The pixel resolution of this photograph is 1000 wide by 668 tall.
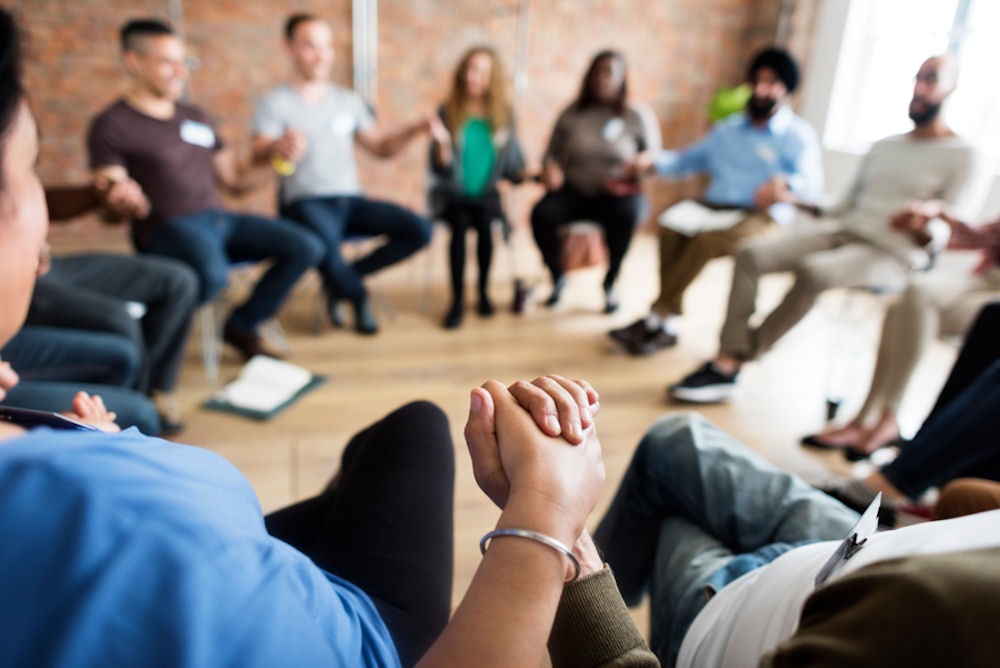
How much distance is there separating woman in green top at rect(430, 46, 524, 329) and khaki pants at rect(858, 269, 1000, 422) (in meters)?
1.79

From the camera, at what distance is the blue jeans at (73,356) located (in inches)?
56.3

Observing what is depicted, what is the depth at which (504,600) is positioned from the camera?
47 centimetres

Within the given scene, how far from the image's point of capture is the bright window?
9.89ft

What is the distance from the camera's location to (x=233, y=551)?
0.41 meters

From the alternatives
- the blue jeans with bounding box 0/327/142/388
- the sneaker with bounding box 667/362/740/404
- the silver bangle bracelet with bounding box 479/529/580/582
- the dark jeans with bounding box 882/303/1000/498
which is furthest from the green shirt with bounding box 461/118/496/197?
the silver bangle bracelet with bounding box 479/529/580/582

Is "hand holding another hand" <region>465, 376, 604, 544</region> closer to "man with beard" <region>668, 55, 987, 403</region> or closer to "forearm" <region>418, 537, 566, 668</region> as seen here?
"forearm" <region>418, 537, 566, 668</region>

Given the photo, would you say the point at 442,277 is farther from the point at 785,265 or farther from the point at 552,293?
the point at 785,265

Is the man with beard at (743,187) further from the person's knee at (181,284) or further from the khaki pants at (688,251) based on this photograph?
the person's knee at (181,284)

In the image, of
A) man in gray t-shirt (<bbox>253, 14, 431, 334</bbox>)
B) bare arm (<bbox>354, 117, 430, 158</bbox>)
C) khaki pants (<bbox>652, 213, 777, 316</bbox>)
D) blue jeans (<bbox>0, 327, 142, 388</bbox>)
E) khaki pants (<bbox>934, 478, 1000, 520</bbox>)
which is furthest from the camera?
bare arm (<bbox>354, 117, 430, 158</bbox>)

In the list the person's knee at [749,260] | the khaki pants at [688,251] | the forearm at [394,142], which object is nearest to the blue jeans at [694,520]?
the person's knee at [749,260]

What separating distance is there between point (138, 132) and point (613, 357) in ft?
6.99

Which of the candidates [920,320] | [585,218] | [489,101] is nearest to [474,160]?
[489,101]

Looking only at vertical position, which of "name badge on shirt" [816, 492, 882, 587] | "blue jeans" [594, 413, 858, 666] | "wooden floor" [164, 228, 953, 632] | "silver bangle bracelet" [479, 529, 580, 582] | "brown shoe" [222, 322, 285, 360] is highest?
"silver bangle bracelet" [479, 529, 580, 582]

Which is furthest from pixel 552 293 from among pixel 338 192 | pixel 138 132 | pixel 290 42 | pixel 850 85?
pixel 850 85
